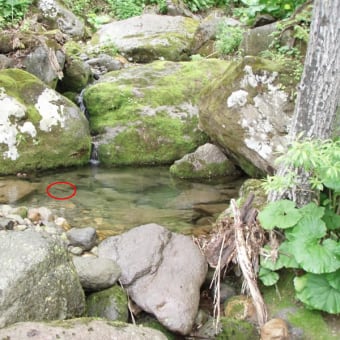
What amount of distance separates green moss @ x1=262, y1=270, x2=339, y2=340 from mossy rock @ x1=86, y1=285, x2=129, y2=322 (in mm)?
1155

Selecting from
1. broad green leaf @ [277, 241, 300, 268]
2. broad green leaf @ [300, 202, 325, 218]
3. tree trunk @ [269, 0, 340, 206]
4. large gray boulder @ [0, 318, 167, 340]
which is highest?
tree trunk @ [269, 0, 340, 206]

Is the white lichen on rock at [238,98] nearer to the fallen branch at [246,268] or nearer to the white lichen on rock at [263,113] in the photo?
the white lichen on rock at [263,113]

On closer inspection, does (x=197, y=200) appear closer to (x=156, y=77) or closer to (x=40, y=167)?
(x=40, y=167)

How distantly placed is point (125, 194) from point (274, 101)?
7.73 ft

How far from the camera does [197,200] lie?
607 cm

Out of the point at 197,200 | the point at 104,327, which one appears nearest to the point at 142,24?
the point at 197,200

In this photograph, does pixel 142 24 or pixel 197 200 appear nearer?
pixel 197 200

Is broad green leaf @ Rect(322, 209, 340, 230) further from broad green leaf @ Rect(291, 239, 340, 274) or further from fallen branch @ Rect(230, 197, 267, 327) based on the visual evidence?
fallen branch @ Rect(230, 197, 267, 327)

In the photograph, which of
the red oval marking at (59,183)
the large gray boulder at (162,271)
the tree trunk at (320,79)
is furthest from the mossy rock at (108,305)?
the red oval marking at (59,183)

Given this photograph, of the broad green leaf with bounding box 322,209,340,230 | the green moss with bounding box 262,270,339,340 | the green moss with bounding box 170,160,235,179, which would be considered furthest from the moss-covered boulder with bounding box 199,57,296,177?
the green moss with bounding box 262,270,339,340

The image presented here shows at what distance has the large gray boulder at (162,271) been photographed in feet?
11.4

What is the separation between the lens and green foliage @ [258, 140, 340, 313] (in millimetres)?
3031

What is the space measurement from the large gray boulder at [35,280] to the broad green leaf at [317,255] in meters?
1.59

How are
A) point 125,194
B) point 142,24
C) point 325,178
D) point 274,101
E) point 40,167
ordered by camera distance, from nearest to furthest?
point 325,178 < point 274,101 < point 125,194 < point 40,167 < point 142,24
